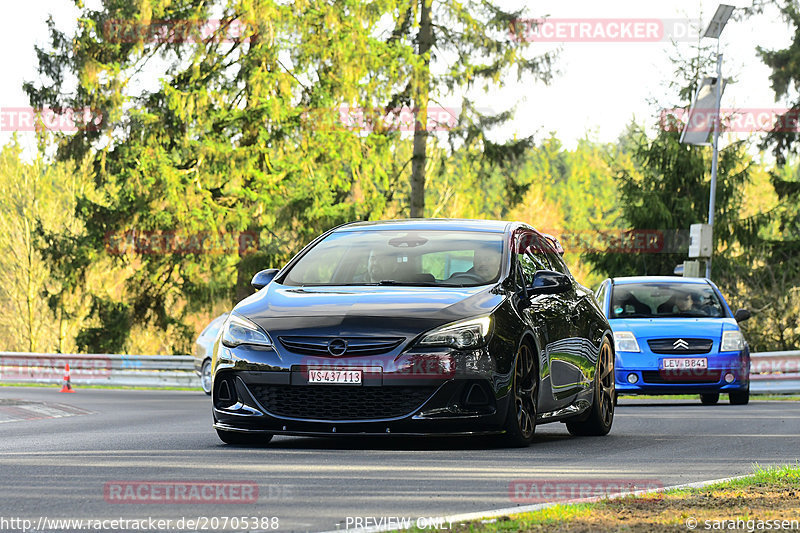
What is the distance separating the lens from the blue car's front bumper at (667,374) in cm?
1825

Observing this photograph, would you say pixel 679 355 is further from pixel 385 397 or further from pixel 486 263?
pixel 385 397

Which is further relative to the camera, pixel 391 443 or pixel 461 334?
pixel 391 443

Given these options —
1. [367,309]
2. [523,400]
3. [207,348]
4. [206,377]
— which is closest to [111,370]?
[207,348]

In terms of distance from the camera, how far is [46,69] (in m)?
38.6

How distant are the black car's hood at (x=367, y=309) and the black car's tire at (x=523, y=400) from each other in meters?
0.51

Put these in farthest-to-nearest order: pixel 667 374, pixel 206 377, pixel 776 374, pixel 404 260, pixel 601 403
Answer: pixel 776 374 → pixel 206 377 → pixel 667 374 → pixel 601 403 → pixel 404 260

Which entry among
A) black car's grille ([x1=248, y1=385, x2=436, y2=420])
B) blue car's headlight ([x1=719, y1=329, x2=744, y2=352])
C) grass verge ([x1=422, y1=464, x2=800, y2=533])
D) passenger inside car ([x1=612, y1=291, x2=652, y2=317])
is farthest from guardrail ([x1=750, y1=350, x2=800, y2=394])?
grass verge ([x1=422, y1=464, x2=800, y2=533])

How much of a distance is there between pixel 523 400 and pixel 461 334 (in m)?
0.95

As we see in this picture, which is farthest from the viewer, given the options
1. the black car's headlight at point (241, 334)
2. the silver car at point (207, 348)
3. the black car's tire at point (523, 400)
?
the silver car at point (207, 348)

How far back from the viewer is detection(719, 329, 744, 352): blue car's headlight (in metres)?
18.5

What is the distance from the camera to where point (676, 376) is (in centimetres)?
1825

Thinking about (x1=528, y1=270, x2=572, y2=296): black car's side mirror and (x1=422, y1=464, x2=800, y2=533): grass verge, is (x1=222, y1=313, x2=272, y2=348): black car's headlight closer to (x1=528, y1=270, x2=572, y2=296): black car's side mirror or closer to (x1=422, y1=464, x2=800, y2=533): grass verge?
(x1=528, y1=270, x2=572, y2=296): black car's side mirror

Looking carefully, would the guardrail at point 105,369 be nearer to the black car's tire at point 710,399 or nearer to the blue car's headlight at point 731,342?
the black car's tire at point 710,399

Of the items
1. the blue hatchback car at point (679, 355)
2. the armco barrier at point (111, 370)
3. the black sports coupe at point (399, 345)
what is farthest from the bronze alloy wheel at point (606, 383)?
the armco barrier at point (111, 370)
